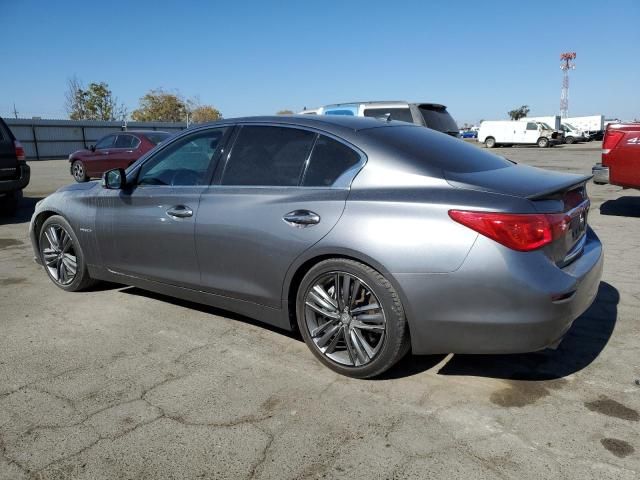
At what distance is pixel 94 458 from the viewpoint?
2.38m

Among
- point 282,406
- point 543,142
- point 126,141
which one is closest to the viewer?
point 282,406

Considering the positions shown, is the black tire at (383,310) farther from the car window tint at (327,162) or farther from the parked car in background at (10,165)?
the parked car in background at (10,165)

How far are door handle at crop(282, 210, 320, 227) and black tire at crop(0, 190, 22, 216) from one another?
25.4 feet

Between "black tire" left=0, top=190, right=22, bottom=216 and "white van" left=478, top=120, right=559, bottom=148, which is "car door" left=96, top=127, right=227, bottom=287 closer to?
"black tire" left=0, top=190, right=22, bottom=216

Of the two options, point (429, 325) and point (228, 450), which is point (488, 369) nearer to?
point (429, 325)

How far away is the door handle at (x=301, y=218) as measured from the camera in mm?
3088

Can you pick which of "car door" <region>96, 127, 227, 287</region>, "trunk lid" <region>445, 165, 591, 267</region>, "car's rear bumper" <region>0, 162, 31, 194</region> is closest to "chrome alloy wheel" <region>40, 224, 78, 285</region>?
"car door" <region>96, 127, 227, 287</region>

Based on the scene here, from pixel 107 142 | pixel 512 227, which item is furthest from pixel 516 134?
pixel 512 227

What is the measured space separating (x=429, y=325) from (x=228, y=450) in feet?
3.94

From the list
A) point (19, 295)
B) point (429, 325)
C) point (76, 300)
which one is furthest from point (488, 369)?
point (19, 295)

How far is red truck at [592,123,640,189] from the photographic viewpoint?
25.7ft

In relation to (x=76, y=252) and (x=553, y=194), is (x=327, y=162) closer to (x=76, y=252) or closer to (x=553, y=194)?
(x=553, y=194)

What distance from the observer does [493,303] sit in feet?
8.61

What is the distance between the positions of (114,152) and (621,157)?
490 inches
